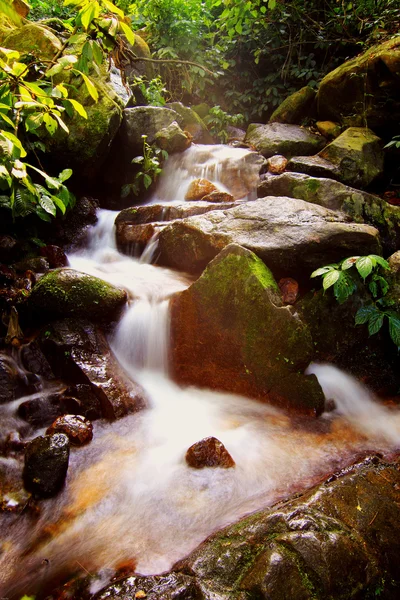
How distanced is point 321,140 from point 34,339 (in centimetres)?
896

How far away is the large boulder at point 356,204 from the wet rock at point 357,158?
1804 millimetres

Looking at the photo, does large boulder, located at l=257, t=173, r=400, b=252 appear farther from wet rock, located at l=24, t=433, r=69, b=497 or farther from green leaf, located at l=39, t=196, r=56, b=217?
wet rock, located at l=24, t=433, r=69, b=497

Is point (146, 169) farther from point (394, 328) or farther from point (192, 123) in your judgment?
point (394, 328)

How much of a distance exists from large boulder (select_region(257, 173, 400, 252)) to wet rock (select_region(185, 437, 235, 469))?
410cm

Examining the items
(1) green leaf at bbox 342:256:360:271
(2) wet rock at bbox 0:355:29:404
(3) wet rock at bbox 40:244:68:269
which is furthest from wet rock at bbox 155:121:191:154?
(2) wet rock at bbox 0:355:29:404

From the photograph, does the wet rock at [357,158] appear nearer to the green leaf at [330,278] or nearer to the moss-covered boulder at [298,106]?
the moss-covered boulder at [298,106]

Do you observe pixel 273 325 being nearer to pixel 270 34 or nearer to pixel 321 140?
pixel 321 140

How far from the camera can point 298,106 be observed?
10617mm

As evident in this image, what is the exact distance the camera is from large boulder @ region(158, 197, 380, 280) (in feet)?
13.8

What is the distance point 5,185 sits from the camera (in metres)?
2.72

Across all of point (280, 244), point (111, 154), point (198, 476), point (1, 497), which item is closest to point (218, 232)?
point (280, 244)

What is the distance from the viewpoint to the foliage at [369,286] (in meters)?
3.81

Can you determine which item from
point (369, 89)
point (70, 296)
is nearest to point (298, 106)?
point (369, 89)

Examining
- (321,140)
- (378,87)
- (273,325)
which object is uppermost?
(378,87)
